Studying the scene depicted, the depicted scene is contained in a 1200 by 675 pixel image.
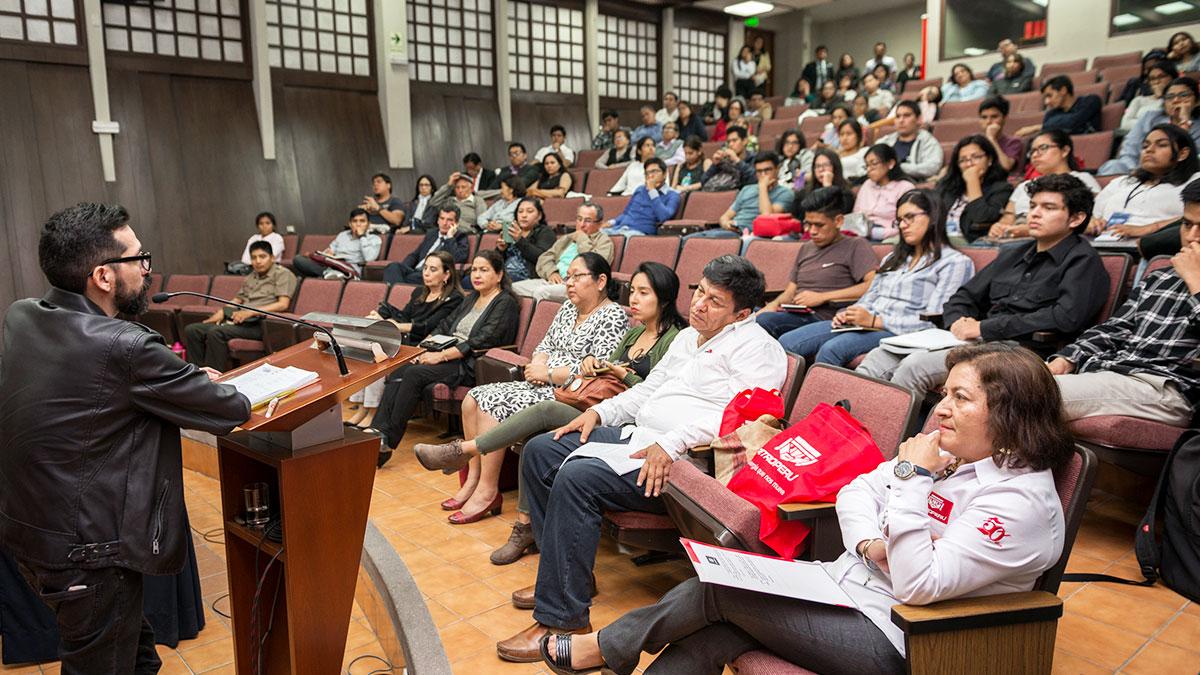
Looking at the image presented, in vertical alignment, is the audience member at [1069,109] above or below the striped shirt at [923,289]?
above

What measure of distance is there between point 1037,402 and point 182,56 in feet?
27.8

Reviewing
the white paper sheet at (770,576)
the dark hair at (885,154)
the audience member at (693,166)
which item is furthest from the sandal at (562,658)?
the audience member at (693,166)

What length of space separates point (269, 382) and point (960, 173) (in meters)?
3.55

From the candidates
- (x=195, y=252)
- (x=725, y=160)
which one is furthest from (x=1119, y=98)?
(x=195, y=252)

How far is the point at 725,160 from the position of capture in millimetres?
6172

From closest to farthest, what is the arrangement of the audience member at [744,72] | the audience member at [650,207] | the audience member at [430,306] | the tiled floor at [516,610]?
the tiled floor at [516,610] → the audience member at [430,306] → the audience member at [650,207] → the audience member at [744,72]

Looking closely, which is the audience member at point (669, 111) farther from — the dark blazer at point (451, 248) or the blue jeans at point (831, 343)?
the blue jeans at point (831, 343)

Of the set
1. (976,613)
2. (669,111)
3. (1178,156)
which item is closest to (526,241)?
(1178,156)

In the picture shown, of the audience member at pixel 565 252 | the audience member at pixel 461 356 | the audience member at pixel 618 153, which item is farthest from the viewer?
the audience member at pixel 618 153

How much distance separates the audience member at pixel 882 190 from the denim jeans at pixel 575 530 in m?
2.66

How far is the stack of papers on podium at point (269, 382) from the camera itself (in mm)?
1664

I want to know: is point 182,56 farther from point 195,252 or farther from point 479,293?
point 479,293

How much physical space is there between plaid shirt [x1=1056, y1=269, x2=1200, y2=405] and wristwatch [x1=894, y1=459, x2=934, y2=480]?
130 centimetres

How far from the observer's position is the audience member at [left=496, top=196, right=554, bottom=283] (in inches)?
203
